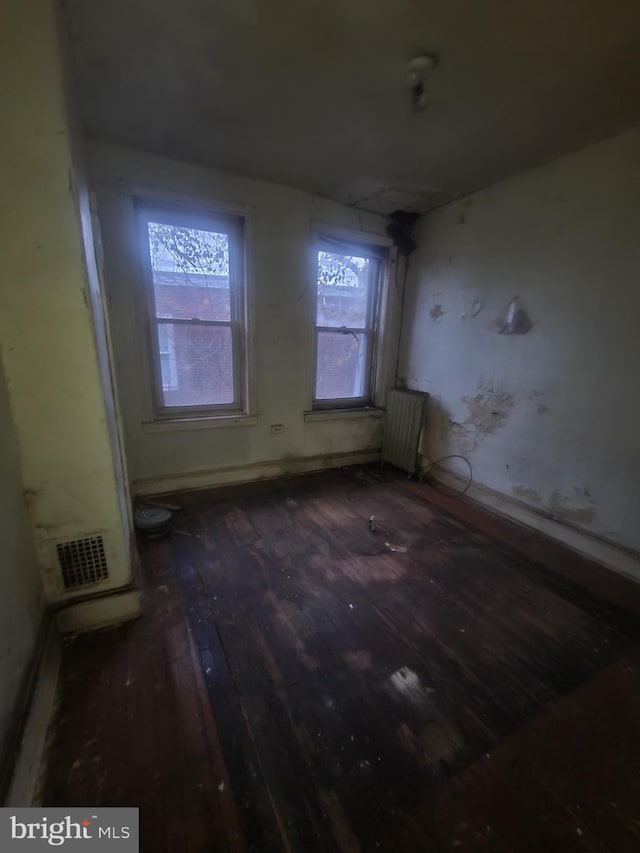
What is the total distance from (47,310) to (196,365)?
1.56 meters

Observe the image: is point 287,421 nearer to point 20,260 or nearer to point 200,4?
point 20,260

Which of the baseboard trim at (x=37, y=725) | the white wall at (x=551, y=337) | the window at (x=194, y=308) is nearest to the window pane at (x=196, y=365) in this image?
the window at (x=194, y=308)

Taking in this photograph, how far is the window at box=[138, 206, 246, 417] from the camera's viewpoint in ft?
8.12

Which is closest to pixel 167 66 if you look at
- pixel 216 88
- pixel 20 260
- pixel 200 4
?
pixel 216 88

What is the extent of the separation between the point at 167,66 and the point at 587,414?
290 cm

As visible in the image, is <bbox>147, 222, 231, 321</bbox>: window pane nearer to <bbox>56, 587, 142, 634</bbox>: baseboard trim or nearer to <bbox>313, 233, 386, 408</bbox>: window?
<bbox>313, 233, 386, 408</bbox>: window

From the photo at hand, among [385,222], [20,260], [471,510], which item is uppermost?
[385,222]

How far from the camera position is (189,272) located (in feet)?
8.47

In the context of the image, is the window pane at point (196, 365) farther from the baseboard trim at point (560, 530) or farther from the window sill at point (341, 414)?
the baseboard trim at point (560, 530)

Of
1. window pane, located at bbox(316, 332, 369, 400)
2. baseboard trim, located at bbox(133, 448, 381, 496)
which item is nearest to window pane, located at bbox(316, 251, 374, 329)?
window pane, located at bbox(316, 332, 369, 400)

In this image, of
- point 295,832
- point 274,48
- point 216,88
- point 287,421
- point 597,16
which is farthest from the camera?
point 287,421

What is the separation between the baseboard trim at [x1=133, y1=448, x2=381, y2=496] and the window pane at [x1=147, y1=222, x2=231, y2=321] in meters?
1.27

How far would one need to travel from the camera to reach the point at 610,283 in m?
2.02

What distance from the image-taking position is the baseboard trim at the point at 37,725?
0.92m
